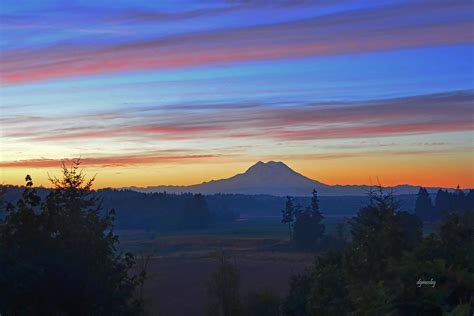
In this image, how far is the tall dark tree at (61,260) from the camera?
642 inches

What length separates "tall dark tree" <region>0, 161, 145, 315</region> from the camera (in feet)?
53.5

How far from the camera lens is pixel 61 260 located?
17.6m

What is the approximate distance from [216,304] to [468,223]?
24752 millimetres

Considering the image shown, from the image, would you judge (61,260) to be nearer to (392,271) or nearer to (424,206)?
(392,271)

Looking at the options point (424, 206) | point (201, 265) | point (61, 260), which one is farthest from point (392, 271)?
point (424, 206)

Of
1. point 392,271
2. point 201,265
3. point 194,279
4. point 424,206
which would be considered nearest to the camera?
point 392,271

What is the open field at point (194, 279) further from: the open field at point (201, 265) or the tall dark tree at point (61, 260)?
the tall dark tree at point (61, 260)

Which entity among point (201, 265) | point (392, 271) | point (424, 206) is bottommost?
point (201, 265)

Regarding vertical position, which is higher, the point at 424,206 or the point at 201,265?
the point at 424,206

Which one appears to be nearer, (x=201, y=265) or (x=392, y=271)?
(x=392, y=271)

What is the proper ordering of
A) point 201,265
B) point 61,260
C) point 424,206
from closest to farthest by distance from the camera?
1. point 61,260
2. point 201,265
3. point 424,206

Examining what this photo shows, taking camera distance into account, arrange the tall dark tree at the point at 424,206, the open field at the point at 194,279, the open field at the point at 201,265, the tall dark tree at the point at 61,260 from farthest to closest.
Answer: the tall dark tree at the point at 424,206, the open field at the point at 201,265, the open field at the point at 194,279, the tall dark tree at the point at 61,260

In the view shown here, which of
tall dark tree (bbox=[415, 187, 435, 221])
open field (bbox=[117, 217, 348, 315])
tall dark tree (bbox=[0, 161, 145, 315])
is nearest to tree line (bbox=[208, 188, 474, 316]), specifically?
tall dark tree (bbox=[0, 161, 145, 315])

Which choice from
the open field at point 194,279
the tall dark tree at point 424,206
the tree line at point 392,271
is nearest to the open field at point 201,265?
the open field at point 194,279
